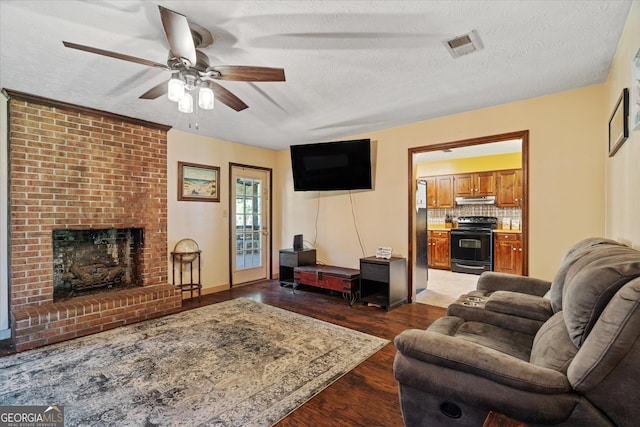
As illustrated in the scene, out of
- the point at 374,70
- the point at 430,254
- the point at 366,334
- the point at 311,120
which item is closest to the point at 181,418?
the point at 366,334

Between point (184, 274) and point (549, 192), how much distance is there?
4736mm

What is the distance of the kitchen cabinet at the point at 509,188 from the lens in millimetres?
5945

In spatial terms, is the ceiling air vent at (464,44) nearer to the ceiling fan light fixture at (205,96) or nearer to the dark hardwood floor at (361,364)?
the ceiling fan light fixture at (205,96)

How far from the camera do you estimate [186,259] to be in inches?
167

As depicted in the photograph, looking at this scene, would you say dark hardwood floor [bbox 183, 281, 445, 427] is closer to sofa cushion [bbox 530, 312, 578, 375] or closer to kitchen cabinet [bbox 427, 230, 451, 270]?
sofa cushion [bbox 530, 312, 578, 375]

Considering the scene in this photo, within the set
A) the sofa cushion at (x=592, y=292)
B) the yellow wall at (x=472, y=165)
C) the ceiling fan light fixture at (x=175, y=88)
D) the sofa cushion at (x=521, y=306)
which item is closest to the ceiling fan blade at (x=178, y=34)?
the ceiling fan light fixture at (x=175, y=88)

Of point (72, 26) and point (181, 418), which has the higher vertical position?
point (72, 26)

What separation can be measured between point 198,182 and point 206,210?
1.47 ft

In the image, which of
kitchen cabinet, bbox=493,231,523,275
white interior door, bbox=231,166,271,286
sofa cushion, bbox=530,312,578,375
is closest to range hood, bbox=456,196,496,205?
kitchen cabinet, bbox=493,231,523,275

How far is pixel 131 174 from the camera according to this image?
3775 millimetres

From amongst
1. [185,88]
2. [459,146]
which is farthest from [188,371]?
[459,146]

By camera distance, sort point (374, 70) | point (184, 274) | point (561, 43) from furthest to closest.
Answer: point (184, 274)
point (374, 70)
point (561, 43)

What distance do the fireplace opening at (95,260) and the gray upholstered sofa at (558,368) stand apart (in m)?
3.82

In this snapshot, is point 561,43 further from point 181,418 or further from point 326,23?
point 181,418
